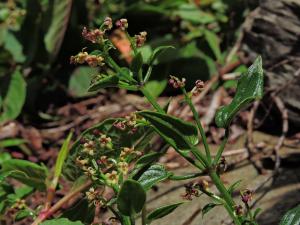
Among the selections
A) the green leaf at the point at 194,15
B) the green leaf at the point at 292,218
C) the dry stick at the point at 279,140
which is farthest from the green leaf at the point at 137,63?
the green leaf at the point at 194,15

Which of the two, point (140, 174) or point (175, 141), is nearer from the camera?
point (175, 141)

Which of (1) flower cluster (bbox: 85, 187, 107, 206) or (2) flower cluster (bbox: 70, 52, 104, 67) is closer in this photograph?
(2) flower cluster (bbox: 70, 52, 104, 67)

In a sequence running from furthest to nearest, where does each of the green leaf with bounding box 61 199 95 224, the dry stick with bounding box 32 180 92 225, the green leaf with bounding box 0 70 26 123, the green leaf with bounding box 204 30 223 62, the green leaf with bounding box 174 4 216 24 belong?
the green leaf with bounding box 174 4 216 24
the green leaf with bounding box 204 30 223 62
the green leaf with bounding box 0 70 26 123
the dry stick with bounding box 32 180 92 225
the green leaf with bounding box 61 199 95 224

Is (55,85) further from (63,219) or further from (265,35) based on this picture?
(63,219)

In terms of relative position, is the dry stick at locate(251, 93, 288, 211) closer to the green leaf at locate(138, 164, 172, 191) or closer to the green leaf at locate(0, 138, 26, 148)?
the green leaf at locate(138, 164, 172, 191)

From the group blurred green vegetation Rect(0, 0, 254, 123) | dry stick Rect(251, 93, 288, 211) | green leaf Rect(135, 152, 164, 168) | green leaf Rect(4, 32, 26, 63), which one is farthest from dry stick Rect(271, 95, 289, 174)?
green leaf Rect(4, 32, 26, 63)

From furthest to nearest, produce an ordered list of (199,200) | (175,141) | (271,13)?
(271,13), (199,200), (175,141)

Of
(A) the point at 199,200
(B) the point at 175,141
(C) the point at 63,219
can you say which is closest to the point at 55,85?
(A) the point at 199,200
